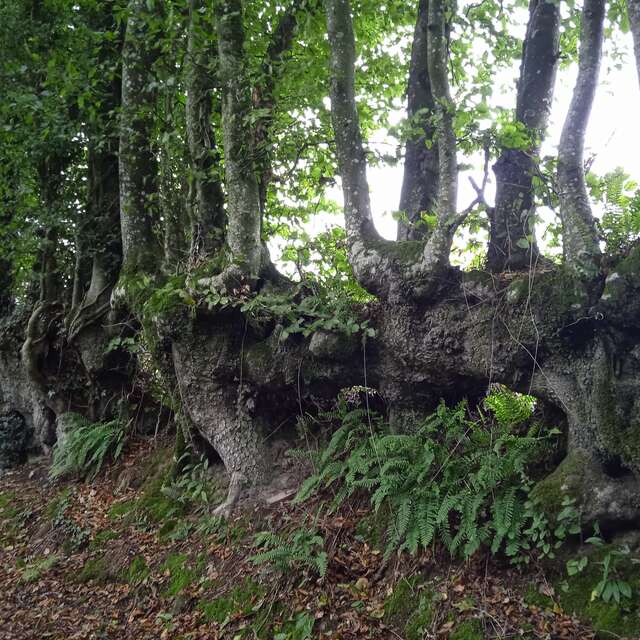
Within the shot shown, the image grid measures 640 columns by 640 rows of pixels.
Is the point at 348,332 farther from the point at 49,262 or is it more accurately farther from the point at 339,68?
the point at 49,262

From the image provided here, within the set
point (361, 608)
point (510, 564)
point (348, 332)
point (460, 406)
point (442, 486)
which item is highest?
point (348, 332)

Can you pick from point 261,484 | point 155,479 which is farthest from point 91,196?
point 261,484

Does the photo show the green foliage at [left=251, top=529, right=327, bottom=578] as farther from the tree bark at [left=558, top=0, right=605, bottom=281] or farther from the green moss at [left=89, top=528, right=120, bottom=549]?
the tree bark at [left=558, top=0, right=605, bottom=281]

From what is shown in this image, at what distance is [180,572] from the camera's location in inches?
244

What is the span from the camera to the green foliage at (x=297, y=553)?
5289mm

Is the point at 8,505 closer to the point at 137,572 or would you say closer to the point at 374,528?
the point at 137,572

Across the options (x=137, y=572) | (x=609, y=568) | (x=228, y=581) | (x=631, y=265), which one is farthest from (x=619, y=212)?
(x=137, y=572)

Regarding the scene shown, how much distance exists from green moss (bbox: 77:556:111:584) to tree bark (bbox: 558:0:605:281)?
6.19 metres

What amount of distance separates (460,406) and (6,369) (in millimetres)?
9720

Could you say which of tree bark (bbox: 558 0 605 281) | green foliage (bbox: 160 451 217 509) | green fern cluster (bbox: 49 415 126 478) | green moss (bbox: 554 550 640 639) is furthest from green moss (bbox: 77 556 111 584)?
tree bark (bbox: 558 0 605 281)

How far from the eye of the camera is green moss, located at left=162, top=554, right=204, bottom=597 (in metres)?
6.00

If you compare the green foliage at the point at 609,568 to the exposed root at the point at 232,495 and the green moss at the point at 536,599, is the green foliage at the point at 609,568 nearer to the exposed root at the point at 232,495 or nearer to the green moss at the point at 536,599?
the green moss at the point at 536,599

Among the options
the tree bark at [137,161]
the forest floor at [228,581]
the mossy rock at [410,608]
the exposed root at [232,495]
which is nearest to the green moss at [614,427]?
the forest floor at [228,581]

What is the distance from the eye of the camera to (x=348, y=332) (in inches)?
237
